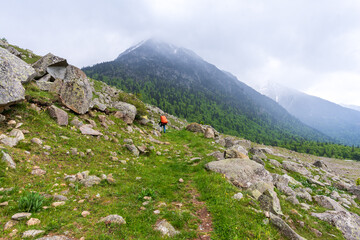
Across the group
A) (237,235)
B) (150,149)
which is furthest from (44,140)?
(237,235)

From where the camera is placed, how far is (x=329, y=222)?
10.1 meters

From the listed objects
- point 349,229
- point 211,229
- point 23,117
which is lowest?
point 349,229

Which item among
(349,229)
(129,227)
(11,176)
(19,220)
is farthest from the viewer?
(349,229)

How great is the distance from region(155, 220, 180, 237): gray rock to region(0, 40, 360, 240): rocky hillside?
0.13ft

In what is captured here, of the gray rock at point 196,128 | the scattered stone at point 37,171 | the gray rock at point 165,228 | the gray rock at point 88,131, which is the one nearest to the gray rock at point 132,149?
the gray rock at point 88,131

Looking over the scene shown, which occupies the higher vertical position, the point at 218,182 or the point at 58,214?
the point at 218,182

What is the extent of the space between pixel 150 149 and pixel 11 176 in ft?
35.6

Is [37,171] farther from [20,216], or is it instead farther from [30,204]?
[20,216]

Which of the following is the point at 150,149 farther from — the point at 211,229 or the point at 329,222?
the point at 329,222

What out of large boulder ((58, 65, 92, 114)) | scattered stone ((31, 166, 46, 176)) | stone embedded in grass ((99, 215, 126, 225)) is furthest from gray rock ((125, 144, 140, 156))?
stone embedded in grass ((99, 215, 126, 225))

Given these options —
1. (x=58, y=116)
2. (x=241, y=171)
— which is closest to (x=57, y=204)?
(x=58, y=116)

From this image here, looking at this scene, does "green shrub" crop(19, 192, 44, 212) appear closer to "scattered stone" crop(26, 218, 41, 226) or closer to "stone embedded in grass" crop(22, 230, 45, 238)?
"scattered stone" crop(26, 218, 41, 226)

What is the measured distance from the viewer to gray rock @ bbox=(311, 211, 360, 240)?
9.53 meters

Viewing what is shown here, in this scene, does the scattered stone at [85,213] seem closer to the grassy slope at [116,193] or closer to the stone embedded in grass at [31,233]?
the grassy slope at [116,193]
